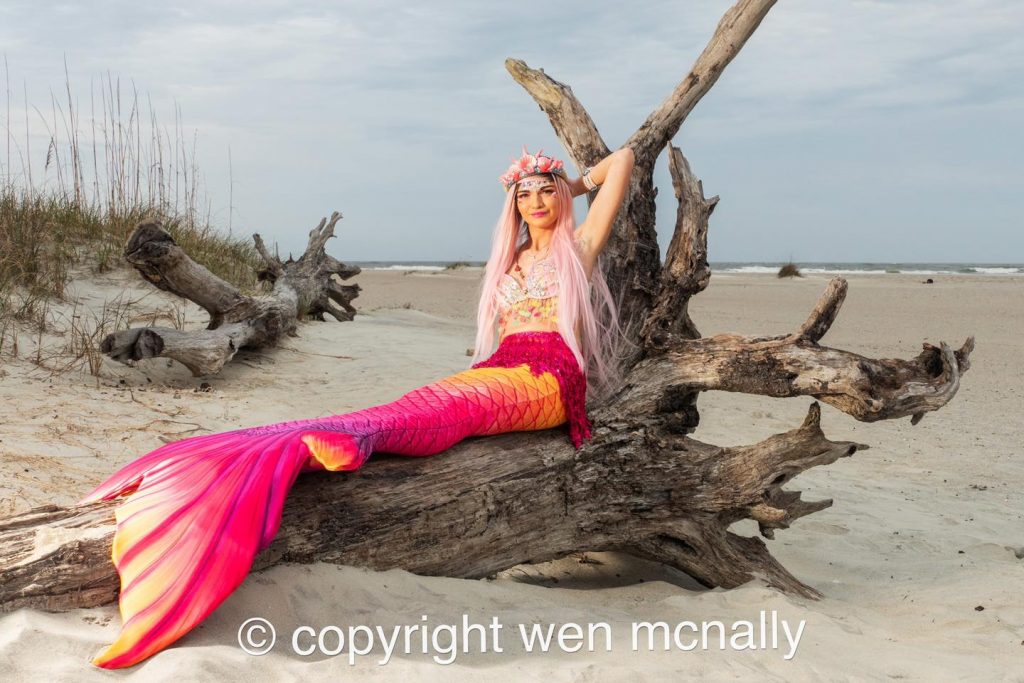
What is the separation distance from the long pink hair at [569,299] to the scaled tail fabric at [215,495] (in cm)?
67

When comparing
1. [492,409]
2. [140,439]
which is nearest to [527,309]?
[492,409]

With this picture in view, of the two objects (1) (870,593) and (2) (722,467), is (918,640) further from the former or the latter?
(2) (722,467)

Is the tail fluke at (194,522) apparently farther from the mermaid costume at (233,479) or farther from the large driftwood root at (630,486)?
the large driftwood root at (630,486)

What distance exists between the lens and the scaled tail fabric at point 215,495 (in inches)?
107

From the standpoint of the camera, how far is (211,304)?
762cm

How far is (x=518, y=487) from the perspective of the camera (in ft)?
12.0

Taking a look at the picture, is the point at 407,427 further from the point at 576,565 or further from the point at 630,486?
the point at 576,565

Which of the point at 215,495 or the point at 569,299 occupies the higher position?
the point at 569,299

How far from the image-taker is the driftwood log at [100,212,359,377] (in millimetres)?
6555

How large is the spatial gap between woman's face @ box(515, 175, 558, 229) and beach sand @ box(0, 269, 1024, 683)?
706mm

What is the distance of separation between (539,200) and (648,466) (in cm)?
130

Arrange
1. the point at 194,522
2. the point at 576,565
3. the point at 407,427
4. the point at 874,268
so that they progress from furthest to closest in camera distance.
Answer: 1. the point at 874,268
2. the point at 576,565
3. the point at 407,427
4. the point at 194,522

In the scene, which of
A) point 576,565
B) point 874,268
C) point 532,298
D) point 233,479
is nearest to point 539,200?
point 532,298

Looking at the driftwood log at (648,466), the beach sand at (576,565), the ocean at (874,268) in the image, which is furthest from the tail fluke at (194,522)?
the ocean at (874,268)
